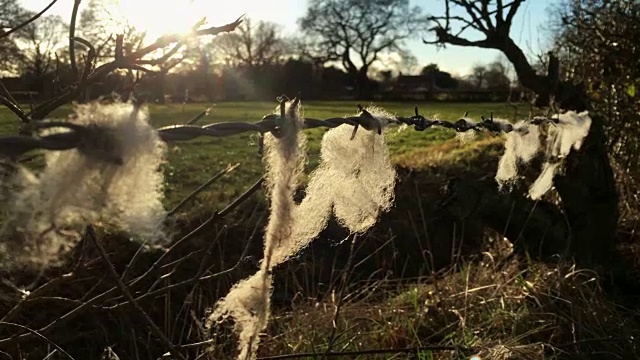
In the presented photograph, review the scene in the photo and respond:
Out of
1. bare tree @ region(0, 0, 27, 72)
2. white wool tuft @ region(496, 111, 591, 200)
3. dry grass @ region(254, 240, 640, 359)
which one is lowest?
dry grass @ region(254, 240, 640, 359)

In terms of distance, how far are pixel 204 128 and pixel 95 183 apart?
0.29 metres

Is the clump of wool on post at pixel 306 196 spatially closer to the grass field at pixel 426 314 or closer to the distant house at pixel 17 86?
the grass field at pixel 426 314

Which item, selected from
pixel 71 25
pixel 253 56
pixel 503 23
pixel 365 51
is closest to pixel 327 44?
pixel 365 51

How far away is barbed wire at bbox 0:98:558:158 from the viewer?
0.86m

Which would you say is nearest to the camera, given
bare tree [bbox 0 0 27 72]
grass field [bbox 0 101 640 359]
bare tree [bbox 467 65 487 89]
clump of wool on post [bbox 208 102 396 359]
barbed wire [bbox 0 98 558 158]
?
barbed wire [bbox 0 98 558 158]

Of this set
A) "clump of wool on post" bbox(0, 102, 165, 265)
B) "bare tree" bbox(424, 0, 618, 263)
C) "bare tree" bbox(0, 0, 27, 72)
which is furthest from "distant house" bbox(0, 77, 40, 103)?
"bare tree" bbox(424, 0, 618, 263)

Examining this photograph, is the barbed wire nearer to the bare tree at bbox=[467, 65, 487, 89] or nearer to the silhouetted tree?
the silhouetted tree

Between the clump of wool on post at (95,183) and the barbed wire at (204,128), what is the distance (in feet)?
0.05

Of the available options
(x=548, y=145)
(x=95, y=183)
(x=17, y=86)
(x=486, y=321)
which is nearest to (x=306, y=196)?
(x=95, y=183)

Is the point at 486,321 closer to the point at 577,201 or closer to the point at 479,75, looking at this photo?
the point at 577,201

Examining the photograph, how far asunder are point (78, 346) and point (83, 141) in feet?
11.4

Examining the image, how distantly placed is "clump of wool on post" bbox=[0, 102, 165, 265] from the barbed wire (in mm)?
17

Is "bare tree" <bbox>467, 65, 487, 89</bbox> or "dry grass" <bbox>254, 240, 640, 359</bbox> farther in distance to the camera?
"bare tree" <bbox>467, 65, 487, 89</bbox>

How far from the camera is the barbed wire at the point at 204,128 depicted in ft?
2.84
